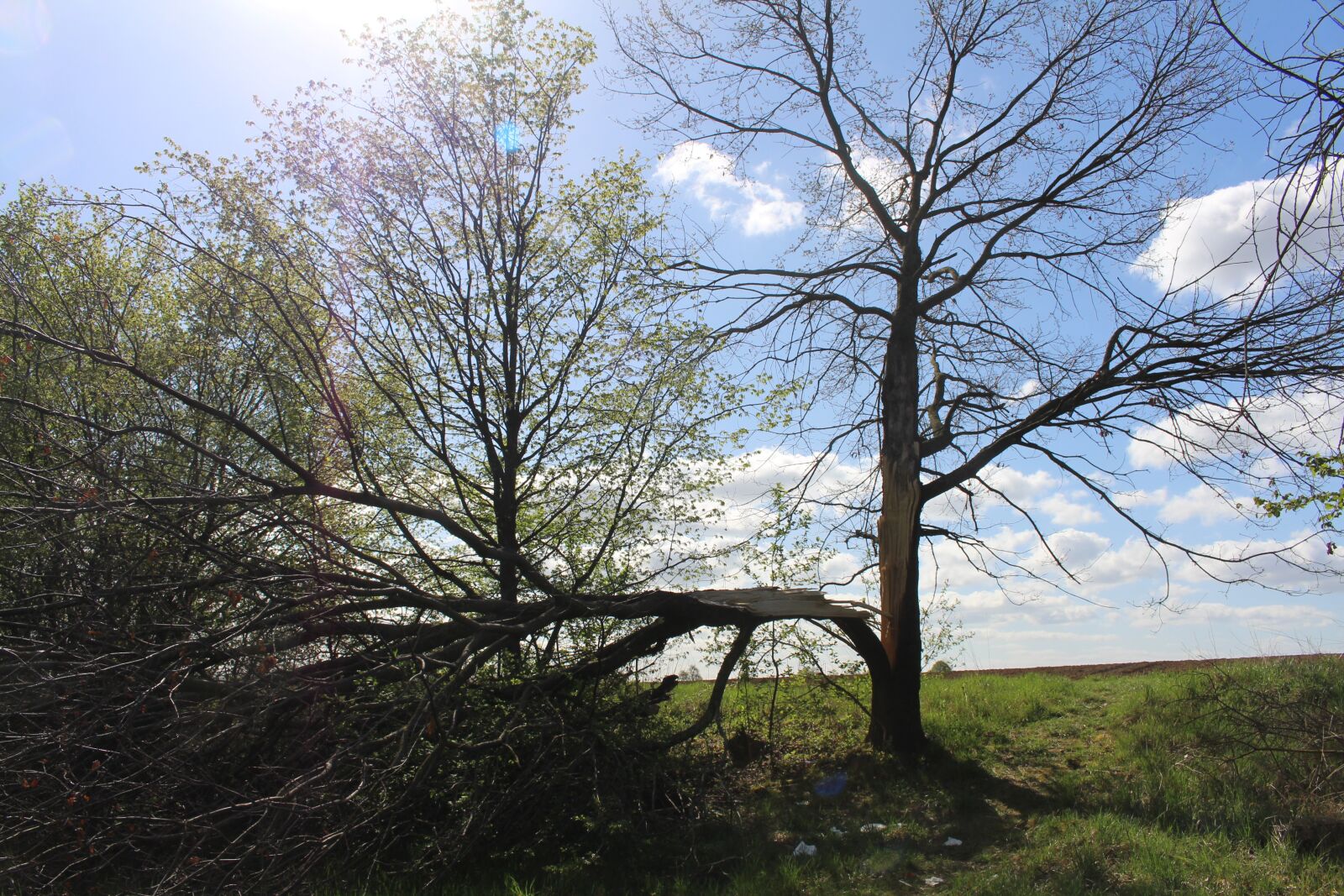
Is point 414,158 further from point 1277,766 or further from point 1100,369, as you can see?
point 1277,766

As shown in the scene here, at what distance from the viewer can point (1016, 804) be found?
7348 mm

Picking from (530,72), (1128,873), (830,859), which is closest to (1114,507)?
(1128,873)

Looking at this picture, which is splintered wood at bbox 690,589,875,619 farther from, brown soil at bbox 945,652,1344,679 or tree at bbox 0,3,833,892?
brown soil at bbox 945,652,1344,679

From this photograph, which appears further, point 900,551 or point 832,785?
point 900,551

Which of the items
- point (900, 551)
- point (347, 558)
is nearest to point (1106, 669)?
point (900, 551)

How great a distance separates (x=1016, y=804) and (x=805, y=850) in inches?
86.4

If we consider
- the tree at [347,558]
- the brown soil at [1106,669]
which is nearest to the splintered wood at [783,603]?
the tree at [347,558]

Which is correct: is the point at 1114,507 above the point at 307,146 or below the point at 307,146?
below

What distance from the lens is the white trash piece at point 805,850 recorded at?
253 inches

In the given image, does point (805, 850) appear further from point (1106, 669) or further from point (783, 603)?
point (1106, 669)

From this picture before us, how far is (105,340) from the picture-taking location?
10562 mm

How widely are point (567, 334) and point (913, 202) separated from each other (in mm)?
4439

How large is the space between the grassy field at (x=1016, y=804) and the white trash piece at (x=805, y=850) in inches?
2.5

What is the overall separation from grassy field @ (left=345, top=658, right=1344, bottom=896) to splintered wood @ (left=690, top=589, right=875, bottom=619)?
1.29 m
